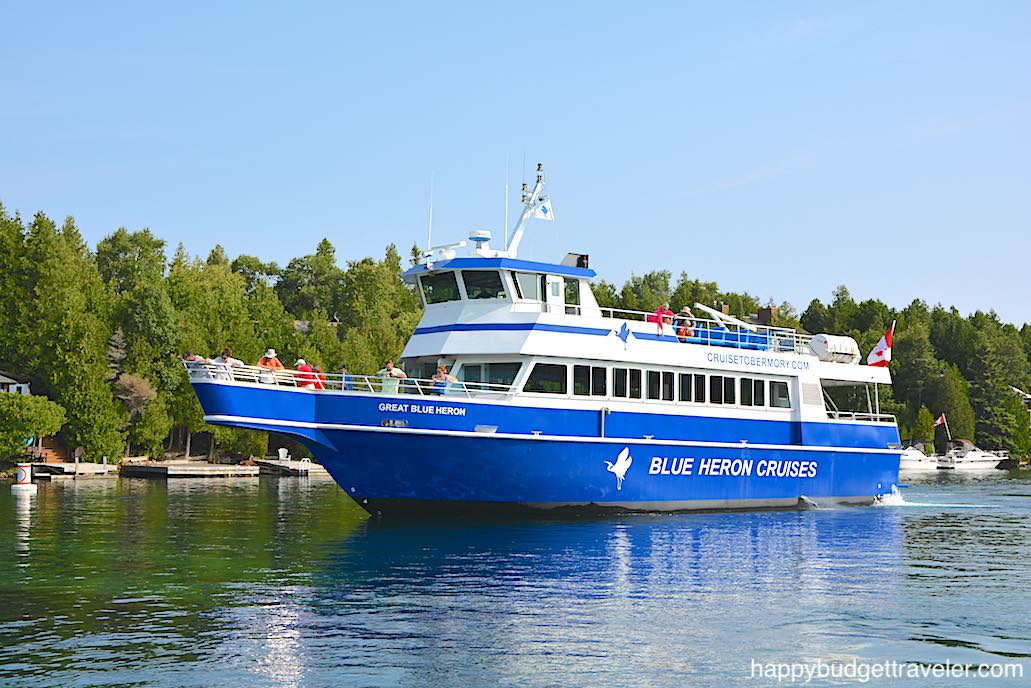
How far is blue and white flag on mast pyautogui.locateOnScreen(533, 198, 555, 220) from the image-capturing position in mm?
36000

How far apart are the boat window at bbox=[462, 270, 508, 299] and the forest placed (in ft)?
131

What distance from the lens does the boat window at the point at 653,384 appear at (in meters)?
34.4

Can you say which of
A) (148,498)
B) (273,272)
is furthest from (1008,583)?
(273,272)

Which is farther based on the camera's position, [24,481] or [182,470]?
[182,470]

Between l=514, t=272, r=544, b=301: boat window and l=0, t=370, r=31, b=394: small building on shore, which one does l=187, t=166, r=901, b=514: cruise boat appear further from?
l=0, t=370, r=31, b=394: small building on shore

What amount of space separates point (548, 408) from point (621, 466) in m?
3.14

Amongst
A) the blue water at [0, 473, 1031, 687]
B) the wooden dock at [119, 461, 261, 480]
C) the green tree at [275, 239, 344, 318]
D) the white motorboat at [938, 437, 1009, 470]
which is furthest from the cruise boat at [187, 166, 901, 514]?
the green tree at [275, 239, 344, 318]

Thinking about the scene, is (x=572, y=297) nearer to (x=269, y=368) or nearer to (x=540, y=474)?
(x=540, y=474)

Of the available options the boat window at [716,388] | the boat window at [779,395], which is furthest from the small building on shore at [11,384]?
the boat window at [779,395]

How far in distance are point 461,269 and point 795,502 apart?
45.5 feet

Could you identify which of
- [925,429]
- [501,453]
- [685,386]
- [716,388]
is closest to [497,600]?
[501,453]

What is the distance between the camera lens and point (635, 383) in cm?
3416

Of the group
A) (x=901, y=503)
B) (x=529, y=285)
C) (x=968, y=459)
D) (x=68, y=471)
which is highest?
(x=529, y=285)

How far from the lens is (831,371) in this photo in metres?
39.9
